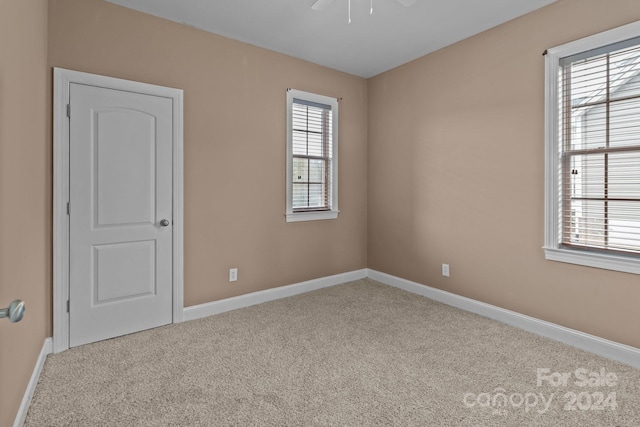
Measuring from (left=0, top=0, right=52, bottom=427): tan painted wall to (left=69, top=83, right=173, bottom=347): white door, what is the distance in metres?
0.19

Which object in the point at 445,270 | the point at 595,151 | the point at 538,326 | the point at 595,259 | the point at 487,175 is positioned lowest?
the point at 538,326

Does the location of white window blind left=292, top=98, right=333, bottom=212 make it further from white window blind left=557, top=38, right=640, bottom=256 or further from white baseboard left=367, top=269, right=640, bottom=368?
white window blind left=557, top=38, right=640, bottom=256

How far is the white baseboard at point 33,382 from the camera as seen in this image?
1.78 m

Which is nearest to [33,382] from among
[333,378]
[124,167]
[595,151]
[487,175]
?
[124,167]

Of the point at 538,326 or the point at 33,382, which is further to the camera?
the point at 538,326

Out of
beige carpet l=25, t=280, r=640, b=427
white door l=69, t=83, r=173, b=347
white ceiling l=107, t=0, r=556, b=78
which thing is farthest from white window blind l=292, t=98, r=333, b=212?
beige carpet l=25, t=280, r=640, b=427

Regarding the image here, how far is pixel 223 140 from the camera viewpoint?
3.37 metres

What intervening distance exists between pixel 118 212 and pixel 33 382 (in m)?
1.27

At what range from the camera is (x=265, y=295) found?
3.71 m

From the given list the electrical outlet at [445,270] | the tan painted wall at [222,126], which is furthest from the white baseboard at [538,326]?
the tan painted wall at [222,126]

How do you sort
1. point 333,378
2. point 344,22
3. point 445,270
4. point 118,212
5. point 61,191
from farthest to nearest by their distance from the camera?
point 445,270
point 344,22
point 118,212
point 61,191
point 333,378

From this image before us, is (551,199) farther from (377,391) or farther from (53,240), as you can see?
(53,240)

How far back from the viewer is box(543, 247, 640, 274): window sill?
2406 millimetres

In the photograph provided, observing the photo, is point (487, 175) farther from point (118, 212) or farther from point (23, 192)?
point (23, 192)
